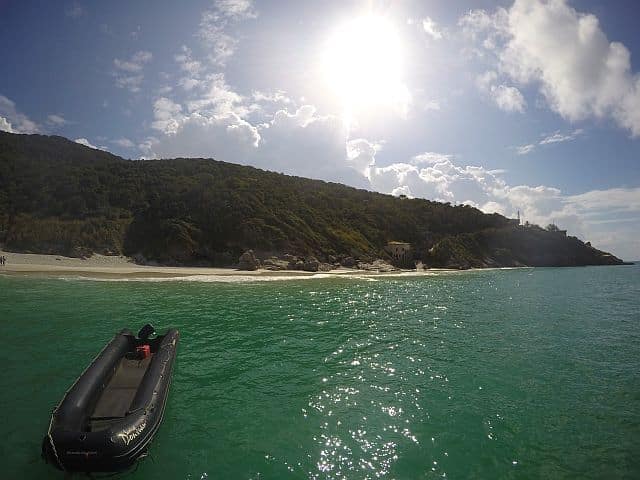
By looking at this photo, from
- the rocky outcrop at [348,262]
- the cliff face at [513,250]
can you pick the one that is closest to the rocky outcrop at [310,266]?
the rocky outcrop at [348,262]

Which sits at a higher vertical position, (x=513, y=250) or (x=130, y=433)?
(x=513, y=250)

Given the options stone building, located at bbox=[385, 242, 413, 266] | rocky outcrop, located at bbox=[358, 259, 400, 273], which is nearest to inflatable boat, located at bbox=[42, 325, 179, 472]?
rocky outcrop, located at bbox=[358, 259, 400, 273]

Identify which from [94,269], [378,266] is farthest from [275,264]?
[94,269]

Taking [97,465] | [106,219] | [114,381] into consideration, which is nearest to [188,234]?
[106,219]

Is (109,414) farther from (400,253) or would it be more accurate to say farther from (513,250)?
(513,250)

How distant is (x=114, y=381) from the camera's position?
440 inches

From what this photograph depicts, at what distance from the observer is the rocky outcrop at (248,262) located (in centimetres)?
6631

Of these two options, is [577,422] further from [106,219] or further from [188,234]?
[106,219]

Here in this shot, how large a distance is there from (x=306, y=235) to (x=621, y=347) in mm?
68383

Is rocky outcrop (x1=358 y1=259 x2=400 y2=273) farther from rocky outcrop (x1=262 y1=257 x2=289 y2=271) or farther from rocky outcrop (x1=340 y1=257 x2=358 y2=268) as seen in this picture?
rocky outcrop (x1=262 y1=257 x2=289 y2=271)

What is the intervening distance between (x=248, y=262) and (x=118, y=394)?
56.8 m

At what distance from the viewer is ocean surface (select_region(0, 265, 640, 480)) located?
828 cm

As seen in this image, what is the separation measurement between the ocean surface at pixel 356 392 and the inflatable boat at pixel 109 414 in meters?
0.77

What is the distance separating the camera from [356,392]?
12141 millimetres
